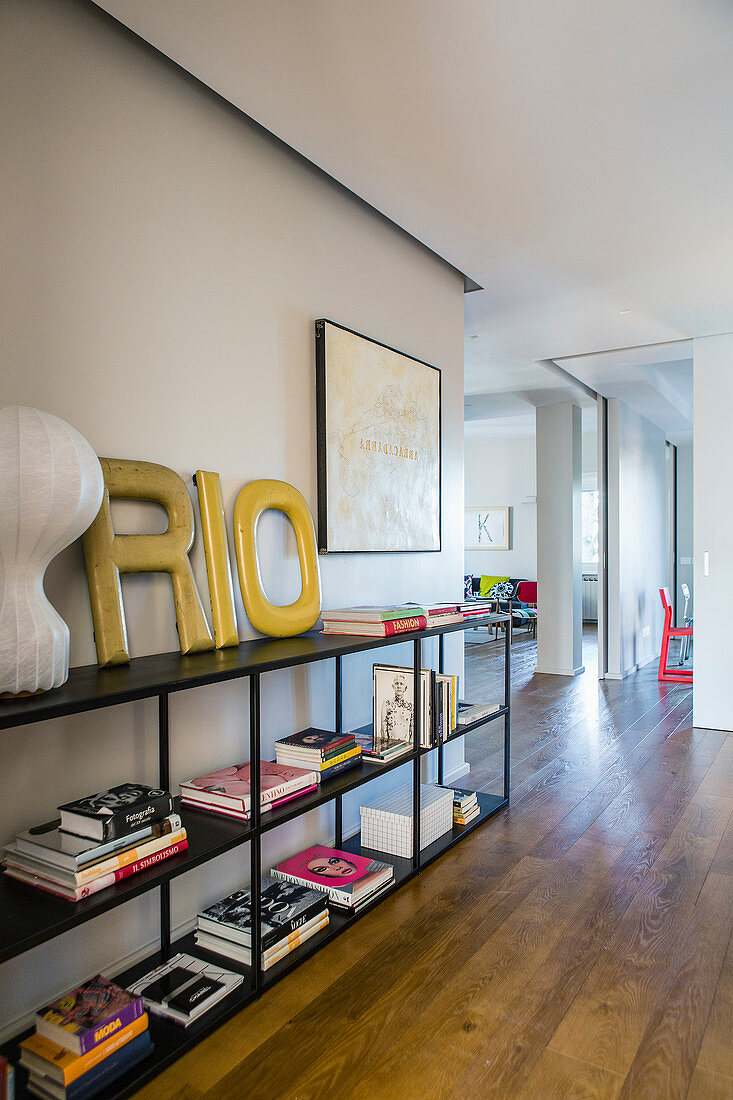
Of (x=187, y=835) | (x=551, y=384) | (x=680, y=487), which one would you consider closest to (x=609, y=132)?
(x=187, y=835)

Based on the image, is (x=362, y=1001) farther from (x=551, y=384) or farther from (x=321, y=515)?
(x=551, y=384)

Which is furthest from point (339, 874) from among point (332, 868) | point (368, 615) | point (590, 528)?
point (590, 528)

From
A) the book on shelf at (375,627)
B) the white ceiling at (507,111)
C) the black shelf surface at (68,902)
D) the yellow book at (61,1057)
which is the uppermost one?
the white ceiling at (507,111)

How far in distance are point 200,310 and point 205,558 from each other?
736 mm

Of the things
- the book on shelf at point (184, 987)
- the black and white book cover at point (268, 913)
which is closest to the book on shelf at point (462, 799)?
the black and white book cover at point (268, 913)

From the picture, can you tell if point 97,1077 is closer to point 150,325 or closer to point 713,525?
point 150,325

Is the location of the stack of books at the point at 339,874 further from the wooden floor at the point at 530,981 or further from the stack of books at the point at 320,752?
the stack of books at the point at 320,752

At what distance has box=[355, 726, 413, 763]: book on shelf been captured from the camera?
2.44 m

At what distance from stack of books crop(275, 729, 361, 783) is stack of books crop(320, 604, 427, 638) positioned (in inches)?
13.7

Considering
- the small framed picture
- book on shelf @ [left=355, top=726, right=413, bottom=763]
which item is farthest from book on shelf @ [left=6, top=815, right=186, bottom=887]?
the small framed picture

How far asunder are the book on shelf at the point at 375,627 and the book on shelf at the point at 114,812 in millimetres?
868

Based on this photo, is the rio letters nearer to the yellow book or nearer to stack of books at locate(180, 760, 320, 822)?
stack of books at locate(180, 760, 320, 822)

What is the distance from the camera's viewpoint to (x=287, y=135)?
236 centimetres

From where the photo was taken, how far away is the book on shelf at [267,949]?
1.93m
